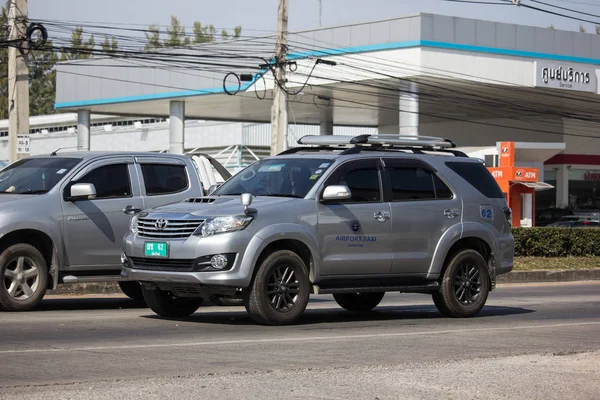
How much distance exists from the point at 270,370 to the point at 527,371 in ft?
6.49

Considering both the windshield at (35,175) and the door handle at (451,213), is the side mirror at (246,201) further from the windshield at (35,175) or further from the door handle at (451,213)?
the windshield at (35,175)

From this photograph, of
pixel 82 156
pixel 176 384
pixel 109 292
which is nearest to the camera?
pixel 176 384

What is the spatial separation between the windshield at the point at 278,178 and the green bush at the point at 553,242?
14.3 metres

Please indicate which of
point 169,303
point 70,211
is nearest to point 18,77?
point 70,211

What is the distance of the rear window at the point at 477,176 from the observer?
12.9 m

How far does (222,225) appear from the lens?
10.6 meters

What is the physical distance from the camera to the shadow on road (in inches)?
464

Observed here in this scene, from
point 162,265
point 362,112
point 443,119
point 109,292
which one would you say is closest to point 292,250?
point 162,265

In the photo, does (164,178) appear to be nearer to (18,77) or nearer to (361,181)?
(361,181)

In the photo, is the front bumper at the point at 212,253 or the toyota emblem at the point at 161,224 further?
the toyota emblem at the point at 161,224

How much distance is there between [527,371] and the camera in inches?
318

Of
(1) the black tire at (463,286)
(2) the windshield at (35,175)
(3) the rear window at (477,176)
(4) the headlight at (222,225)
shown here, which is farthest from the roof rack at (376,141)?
(2) the windshield at (35,175)

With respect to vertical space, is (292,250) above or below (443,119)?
below

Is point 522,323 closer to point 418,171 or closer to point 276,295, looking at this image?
point 418,171
